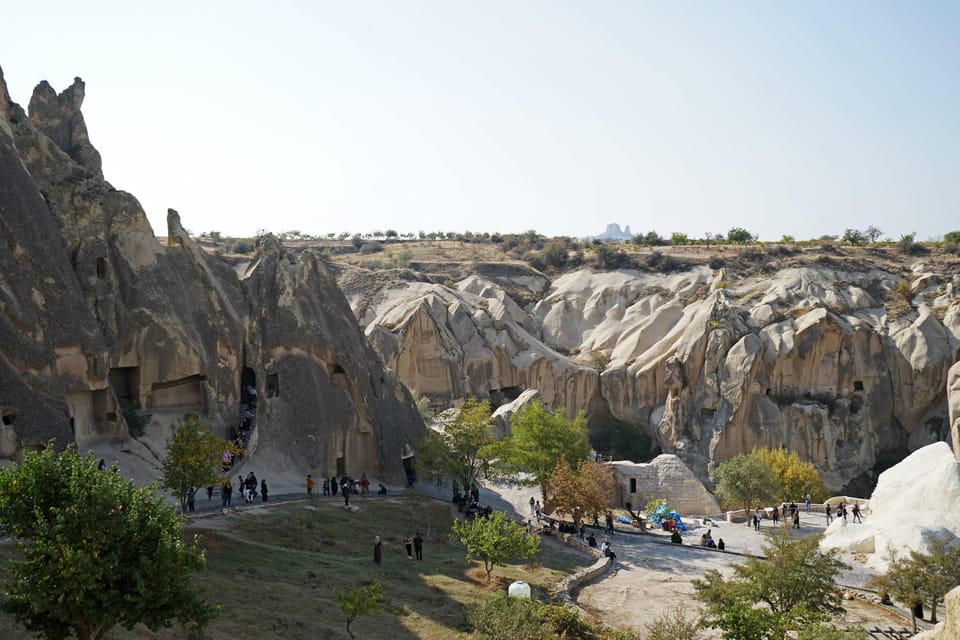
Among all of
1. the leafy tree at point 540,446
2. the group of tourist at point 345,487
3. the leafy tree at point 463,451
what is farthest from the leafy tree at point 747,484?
the group of tourist at point 345,487

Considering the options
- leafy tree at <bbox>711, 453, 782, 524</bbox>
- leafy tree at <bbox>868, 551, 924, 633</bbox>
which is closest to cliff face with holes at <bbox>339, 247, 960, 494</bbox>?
leafy tree at <bbox>711, 453, 782, 524</bbox>

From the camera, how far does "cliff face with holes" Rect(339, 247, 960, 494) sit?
5819 centimetres

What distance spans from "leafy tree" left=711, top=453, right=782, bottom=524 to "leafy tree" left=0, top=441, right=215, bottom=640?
33905mm

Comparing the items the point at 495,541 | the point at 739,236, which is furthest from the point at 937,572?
the point at 739,236

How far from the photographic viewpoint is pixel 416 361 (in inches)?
2456

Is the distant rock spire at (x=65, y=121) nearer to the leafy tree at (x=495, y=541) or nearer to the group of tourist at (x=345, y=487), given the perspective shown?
the group of tourist at (x=345, y=487)

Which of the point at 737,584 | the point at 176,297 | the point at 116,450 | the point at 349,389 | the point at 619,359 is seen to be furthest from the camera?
the point at 619,359

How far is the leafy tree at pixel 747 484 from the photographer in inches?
1670

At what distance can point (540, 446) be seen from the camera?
122 ft

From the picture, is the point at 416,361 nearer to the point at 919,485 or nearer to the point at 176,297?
the point at 176,297

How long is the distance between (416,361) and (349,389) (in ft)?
83.1

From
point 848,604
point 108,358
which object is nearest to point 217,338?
point 108,358

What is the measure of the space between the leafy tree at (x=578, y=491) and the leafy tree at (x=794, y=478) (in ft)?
51.3

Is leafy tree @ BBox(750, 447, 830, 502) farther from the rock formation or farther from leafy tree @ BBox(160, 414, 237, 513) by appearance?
leafy tree @ BBox(160, 414, 237, 513)
